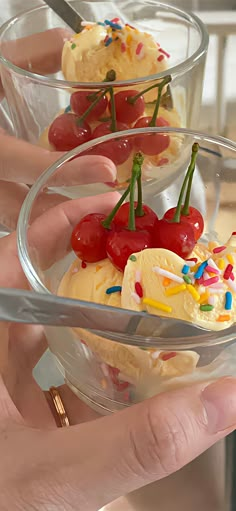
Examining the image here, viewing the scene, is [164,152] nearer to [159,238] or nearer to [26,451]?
[159,238]

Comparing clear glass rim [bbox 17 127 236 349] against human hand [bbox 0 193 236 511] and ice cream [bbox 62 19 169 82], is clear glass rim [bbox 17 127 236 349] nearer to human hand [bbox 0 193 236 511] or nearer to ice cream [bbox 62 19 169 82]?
human hand [bbox 0 193 236 511]

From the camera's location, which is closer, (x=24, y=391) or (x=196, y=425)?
(x=196, y=425)

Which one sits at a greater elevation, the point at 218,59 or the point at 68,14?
the point at 68,14

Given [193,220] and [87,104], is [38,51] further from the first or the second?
[193,220]

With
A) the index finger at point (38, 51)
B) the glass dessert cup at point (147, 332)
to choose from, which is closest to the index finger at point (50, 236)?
the glass dessert cup at point (147, 332)

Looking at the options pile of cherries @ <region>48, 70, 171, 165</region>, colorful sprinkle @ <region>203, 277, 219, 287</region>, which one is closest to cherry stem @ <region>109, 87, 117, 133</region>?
pile of cherries @ <region>48, 70, 171, 165</region>

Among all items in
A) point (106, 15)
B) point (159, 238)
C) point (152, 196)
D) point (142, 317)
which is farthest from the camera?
point (106, 15)

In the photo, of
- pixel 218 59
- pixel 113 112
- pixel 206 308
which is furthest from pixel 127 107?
pixel 218 59

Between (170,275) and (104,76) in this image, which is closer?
(170,275)

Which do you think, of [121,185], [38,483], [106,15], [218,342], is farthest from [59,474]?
[106,15]
